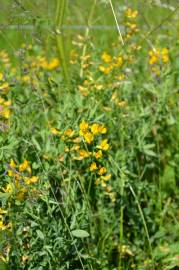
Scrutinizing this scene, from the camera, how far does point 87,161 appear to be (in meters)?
2.06

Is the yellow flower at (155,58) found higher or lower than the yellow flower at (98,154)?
higher

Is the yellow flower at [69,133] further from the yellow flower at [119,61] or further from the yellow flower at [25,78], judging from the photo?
the yellow flower at [25,78]

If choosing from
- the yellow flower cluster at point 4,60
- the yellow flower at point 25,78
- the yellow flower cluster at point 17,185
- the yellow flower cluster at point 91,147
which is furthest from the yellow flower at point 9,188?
the yellow flower cluster at point 4,60

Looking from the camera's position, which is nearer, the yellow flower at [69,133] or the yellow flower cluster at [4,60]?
the yellow flower at [69,133]

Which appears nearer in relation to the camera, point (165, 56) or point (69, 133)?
point (69, 133)

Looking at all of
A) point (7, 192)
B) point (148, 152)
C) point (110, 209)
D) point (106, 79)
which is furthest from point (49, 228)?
point (106, 79)

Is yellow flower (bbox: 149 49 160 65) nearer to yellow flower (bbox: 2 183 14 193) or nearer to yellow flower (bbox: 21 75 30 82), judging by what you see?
yellow flower (bbox: 21 75 30 82)

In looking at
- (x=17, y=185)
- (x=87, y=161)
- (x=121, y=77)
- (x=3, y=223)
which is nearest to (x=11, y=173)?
(x=17, y=185)

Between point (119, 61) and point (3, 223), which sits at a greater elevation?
point (119, 61)

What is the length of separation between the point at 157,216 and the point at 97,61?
2.61 feet

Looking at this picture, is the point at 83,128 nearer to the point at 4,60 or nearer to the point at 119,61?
the point at 119,61

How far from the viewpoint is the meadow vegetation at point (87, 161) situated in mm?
1654

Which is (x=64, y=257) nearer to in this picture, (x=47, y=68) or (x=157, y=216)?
(x=157, y=216)

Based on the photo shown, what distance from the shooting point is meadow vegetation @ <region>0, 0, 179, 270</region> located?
1654mm
